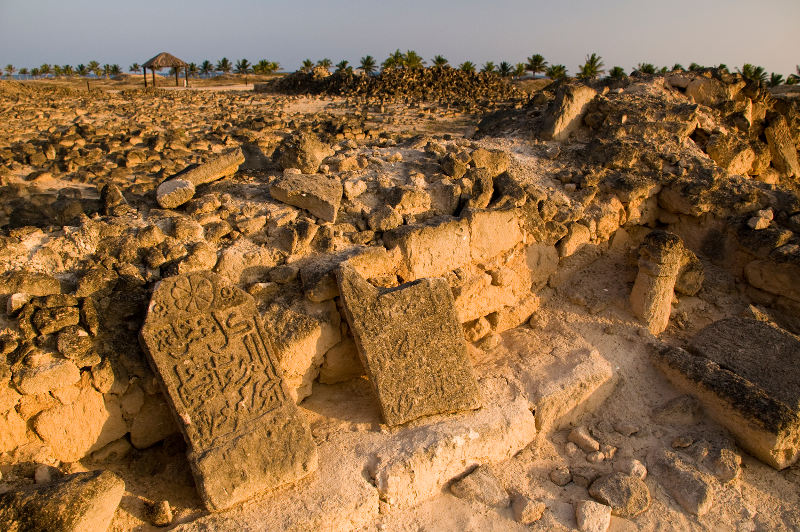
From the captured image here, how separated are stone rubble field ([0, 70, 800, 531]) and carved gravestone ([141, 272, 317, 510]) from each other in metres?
0.01

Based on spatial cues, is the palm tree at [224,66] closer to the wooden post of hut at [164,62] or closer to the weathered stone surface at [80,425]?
the wooden post of hut at [164,62]

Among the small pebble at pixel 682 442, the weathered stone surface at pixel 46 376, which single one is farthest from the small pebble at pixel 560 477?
the weathered stone surface at pixel 46 376

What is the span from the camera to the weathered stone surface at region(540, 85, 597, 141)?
19.5 ft

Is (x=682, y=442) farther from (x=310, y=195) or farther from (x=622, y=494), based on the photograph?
(x=310, y=195)

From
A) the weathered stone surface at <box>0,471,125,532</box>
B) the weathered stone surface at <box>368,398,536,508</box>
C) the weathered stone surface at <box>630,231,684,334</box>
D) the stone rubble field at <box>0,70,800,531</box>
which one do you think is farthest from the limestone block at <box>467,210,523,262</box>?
the weathered stone surface at <box>0,471,125,532</box>

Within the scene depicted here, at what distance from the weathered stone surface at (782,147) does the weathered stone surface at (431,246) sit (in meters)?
4.92

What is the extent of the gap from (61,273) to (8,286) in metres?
0.32

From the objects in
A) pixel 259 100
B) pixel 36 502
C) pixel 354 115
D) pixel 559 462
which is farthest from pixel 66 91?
pixel 559 462

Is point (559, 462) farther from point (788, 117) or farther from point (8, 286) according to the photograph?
point (788, 117)

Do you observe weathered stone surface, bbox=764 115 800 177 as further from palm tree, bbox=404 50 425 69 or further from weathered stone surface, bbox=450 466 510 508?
palm tree, bbox=404 50 425 69

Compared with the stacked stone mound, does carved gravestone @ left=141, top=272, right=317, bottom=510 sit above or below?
below

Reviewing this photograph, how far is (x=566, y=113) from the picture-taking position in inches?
235

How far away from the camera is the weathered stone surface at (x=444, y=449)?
9.59ft

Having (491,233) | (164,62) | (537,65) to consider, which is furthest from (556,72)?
(491,233)
